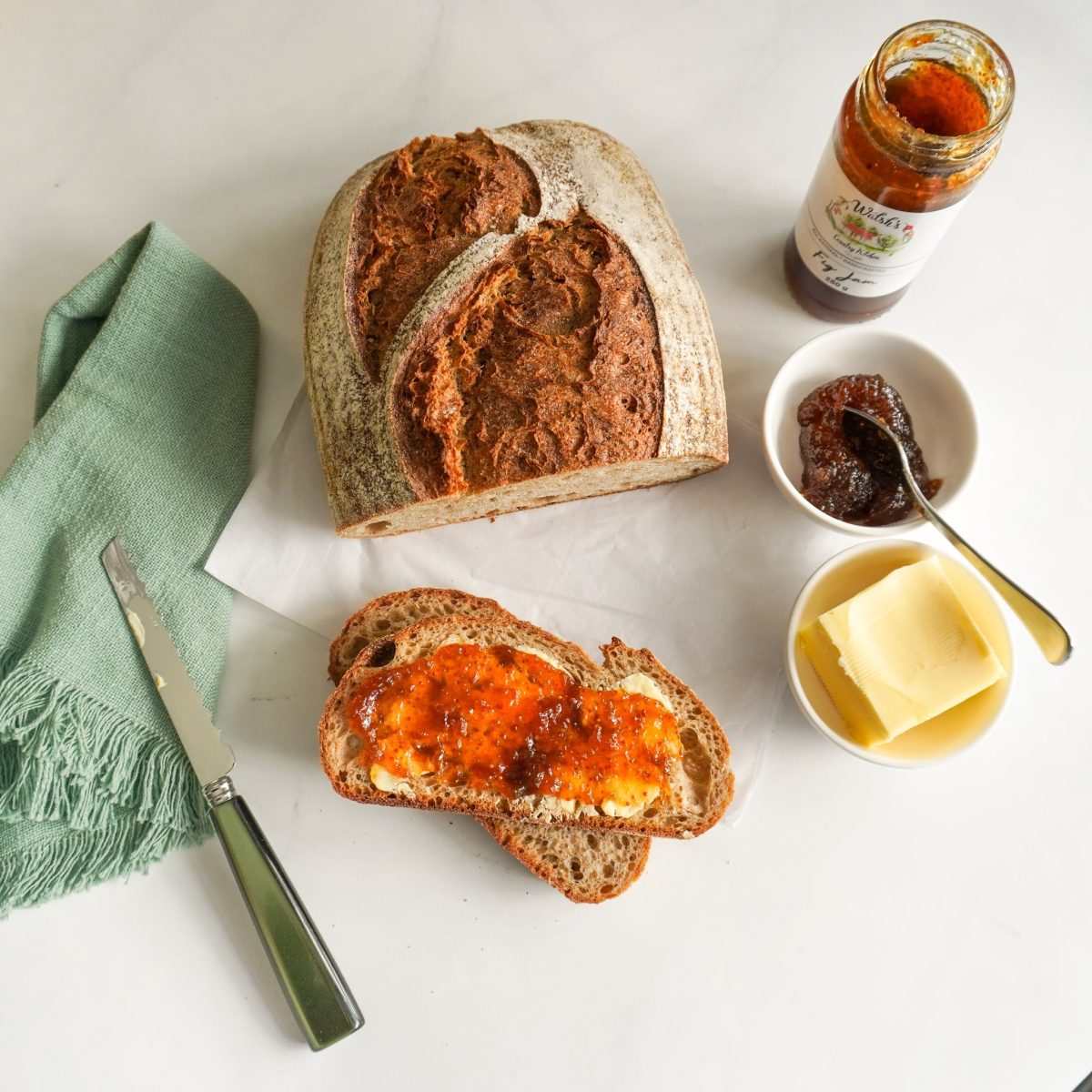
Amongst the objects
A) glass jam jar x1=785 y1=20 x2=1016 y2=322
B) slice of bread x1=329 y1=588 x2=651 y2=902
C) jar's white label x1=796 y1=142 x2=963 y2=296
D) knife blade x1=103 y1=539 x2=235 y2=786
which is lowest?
slice of bread x1=329 y1=588 x2=651 y2=902

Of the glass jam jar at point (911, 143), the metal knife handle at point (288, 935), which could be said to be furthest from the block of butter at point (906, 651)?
the metal knife handle at point (288, 935)

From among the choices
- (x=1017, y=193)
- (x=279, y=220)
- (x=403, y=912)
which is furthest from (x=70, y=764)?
(x=1017, y=193)

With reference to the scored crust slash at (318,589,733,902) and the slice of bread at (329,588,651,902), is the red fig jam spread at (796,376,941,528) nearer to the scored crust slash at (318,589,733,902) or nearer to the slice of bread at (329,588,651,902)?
the scored crust slash at (318,589,733,902)

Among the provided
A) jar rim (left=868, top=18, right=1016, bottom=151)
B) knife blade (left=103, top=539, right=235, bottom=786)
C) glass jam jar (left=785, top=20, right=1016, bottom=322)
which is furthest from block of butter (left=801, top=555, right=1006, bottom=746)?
knife blade (left=103, top=539, right=235, bottom=786)

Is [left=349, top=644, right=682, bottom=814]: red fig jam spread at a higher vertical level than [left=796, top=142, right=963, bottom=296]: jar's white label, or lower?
lower

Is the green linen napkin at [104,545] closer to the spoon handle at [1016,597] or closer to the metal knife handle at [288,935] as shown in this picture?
the metal knife handle at [288,935]

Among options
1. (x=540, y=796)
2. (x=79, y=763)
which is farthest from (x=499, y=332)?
(x=79, y=763)

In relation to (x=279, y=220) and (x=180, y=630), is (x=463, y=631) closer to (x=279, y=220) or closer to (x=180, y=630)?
(x=180, y=630)
